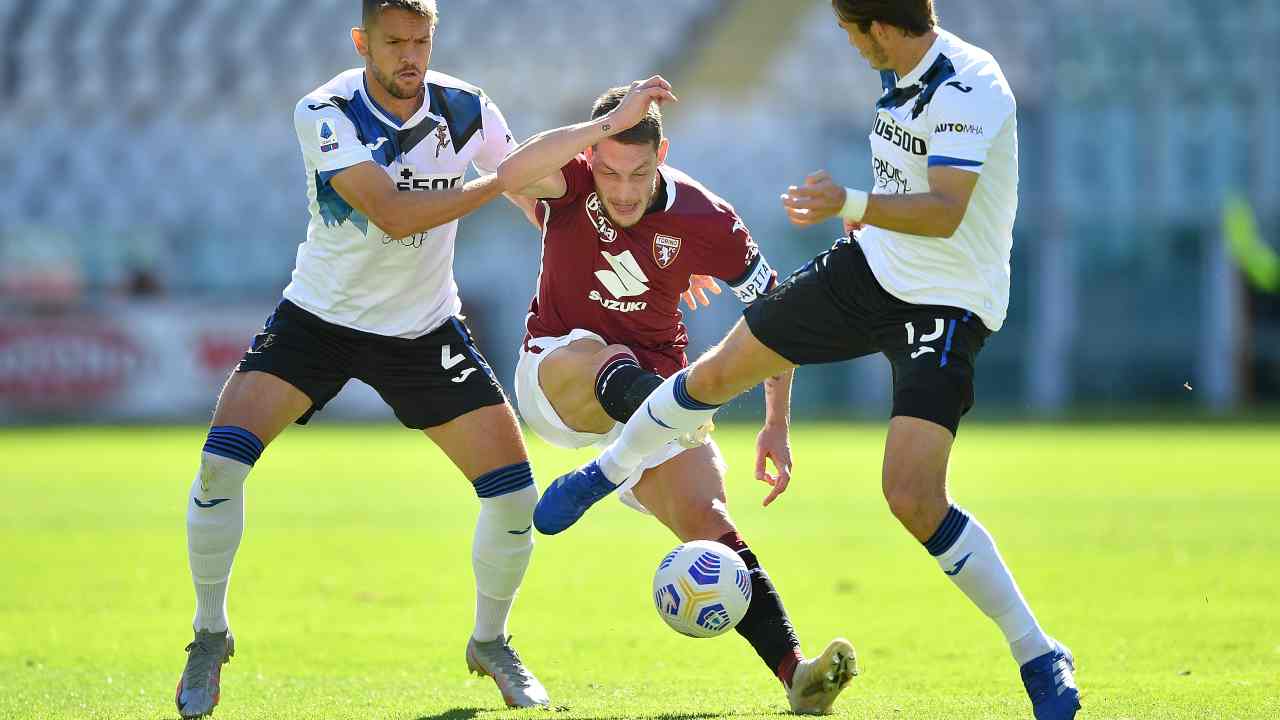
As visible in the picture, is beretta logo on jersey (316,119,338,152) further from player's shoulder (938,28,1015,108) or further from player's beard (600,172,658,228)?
player's shoulder (938,28,1015,108)

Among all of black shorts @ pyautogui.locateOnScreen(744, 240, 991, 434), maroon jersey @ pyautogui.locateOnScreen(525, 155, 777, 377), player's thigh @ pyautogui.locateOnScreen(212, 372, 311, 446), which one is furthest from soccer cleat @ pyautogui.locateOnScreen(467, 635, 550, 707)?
black shorts @ pyautogui.locateOnScreen(744, 240, 991, 434)

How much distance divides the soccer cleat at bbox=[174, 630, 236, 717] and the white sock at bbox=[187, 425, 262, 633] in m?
0.05

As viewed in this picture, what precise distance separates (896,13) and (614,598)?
400 centimetres

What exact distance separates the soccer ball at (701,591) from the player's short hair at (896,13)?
70.4 inches

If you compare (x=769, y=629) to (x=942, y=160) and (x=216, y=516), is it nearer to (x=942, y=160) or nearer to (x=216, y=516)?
(x=942, y=160)

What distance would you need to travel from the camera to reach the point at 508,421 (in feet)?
18.9

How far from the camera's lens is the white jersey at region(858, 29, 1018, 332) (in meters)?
4.73

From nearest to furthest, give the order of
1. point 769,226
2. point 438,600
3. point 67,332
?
point 438,600 < point 67,332 < point 769,226

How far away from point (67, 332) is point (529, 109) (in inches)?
405

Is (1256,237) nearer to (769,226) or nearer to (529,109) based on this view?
(769,226)

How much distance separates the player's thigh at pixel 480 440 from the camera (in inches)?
223

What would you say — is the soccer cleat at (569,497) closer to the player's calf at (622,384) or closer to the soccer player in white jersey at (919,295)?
the soccer player in white jersey at (919,295)

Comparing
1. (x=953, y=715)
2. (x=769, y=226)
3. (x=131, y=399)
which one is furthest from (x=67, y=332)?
(x=953, y=715)

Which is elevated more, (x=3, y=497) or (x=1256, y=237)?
(x=3, y=497)
